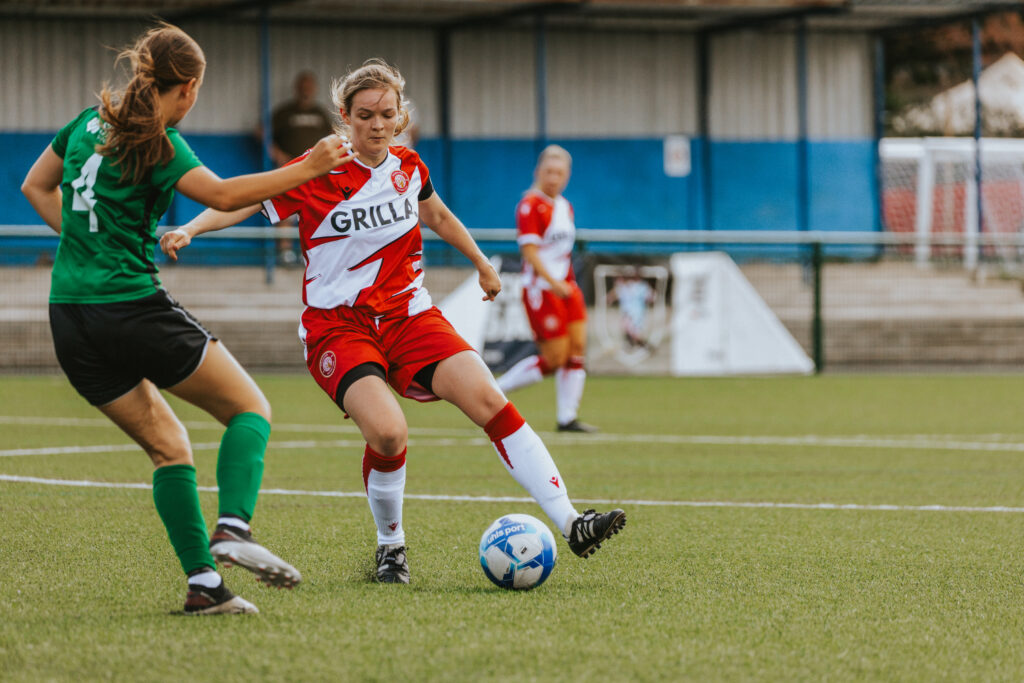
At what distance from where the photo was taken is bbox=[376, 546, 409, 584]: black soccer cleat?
4.82m

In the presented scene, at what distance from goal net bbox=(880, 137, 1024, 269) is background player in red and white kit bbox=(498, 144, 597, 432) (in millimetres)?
16230

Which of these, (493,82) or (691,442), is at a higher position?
(493,82)

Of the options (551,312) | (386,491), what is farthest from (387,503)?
(551,312)

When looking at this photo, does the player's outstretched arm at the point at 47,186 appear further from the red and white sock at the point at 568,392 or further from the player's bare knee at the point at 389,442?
the red and white sock at the point at 568,392

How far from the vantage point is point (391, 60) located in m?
23.6

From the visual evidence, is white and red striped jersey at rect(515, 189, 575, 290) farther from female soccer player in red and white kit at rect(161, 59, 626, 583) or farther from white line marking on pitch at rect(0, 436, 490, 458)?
female soccer player in red and white kit at rect(161, 59, 626, 583)

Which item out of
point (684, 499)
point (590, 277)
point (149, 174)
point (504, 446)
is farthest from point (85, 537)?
point (590, 277)

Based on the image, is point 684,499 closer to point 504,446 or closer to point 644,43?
point 504,446

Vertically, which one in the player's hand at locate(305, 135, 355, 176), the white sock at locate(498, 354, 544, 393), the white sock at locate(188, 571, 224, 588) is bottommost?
the white sock at locate(498, 354, 544, 393)

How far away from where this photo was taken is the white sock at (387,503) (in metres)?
5.00

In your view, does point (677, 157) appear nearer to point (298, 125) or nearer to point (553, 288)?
point (298, 125)

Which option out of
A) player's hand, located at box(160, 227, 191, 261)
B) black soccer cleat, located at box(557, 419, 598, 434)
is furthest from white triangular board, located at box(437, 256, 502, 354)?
player's hand, located at box(160, 227, 191, 261)

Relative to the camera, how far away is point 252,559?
3.85 meters

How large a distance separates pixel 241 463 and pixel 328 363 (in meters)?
0.86
